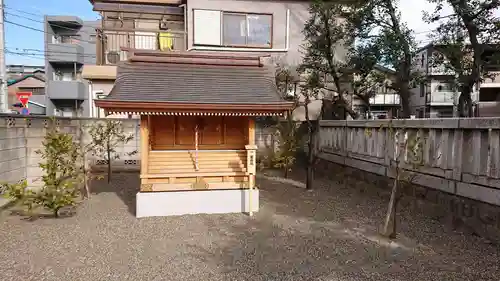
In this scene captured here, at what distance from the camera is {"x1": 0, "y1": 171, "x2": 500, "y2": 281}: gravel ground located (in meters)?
4.42

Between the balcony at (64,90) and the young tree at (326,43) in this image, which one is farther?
the balcony at (64,90)

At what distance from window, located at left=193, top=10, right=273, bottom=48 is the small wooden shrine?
6.39 m

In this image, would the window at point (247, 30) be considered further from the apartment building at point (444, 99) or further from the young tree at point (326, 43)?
the apartment building at point (444, 99)

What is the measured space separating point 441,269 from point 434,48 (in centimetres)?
742

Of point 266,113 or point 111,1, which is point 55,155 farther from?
point 111,1

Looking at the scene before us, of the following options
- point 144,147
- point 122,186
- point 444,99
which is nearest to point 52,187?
point 144,147

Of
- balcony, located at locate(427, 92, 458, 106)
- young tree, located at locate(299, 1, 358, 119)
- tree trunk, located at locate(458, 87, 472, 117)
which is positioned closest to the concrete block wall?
young tree, located at locate(299, 1, 358, 119)

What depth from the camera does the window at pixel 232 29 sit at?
46.2ft

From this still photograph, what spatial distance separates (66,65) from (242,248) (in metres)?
26.2

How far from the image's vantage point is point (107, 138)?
34.4 feet

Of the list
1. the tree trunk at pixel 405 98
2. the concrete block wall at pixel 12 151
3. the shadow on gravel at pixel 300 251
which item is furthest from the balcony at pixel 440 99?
the concrete block wall at pixel 12 151

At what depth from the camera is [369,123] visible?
9.22 m

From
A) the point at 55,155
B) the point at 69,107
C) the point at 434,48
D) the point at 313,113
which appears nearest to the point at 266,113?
the point at 55,155

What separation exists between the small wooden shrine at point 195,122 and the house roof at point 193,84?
0.02m
